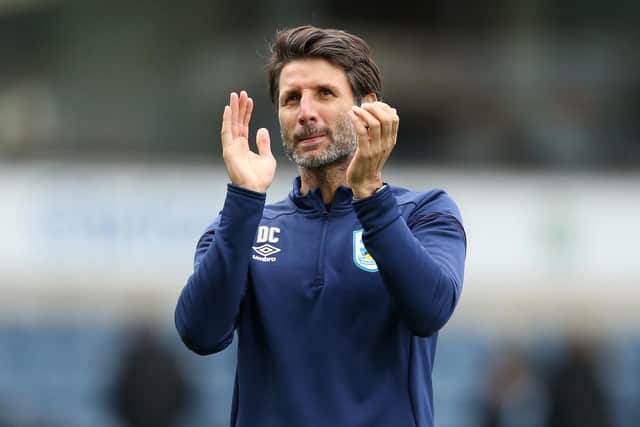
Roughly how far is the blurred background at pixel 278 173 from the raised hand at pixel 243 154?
303 inches

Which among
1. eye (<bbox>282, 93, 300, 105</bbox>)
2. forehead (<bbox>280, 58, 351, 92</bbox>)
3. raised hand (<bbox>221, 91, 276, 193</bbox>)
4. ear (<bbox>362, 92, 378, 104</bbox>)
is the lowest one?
raised hand (<bbox>221, 91, 276, 193</bbox>)

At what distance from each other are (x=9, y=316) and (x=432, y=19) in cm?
514

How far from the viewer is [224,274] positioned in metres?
3.30

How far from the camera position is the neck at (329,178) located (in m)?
3.58

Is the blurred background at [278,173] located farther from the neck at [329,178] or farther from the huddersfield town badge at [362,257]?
the huddersfield town badge at [362,257]

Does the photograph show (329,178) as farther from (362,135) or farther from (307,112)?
(362,135)

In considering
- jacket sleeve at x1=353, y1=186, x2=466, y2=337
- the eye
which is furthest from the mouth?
jacket sleeve at x1=353, y1=186, x2=466, y2=337

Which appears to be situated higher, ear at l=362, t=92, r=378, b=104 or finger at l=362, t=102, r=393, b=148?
ear at l=362, t=92, r=378, b=104

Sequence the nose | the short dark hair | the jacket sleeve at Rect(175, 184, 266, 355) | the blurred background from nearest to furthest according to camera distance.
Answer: the jacket sleeve at Rect(175, 184, 266, 355) → the nose → the short dark hair → the blurred background

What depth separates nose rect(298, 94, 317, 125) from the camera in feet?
11.4

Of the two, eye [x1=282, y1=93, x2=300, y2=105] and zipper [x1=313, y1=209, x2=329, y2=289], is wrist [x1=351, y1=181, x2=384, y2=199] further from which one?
eye [x1=282, y1=93, x2=300, y2=105]

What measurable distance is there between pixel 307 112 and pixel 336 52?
21 cm

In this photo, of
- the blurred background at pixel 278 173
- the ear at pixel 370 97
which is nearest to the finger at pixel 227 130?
the ear at pixel 370 97

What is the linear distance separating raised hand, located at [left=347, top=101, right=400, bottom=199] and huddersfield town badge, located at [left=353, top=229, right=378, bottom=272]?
0.74ft
